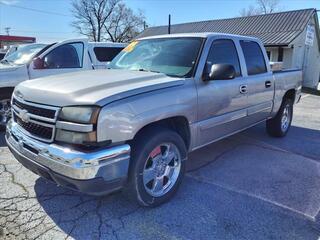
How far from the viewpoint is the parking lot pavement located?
9.50 feet

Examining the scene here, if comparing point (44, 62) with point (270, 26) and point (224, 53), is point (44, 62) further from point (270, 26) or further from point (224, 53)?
point (270, 26)

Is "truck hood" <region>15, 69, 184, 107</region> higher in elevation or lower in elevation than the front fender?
higher

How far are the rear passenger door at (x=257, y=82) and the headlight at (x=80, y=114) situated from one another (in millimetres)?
2762

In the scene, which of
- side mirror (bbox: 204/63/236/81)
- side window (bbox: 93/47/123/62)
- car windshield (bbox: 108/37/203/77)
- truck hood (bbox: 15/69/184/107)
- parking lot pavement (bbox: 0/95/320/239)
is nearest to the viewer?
truck hood (bbox: 15/69/184/107)

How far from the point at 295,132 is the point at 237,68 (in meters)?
3.31

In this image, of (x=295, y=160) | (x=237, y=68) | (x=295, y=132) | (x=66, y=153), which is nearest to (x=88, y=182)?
(x=66, y=153)

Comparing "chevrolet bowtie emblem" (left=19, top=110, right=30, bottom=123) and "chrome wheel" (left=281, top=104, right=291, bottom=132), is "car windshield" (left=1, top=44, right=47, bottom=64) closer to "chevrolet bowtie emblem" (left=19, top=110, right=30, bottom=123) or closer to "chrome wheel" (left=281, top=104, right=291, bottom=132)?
"chevrolet bowtie emblem" (left=19, top=110, right=30, bottom=123)

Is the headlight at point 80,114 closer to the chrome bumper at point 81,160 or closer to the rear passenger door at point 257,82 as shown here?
the chrome bumper at point 81,160

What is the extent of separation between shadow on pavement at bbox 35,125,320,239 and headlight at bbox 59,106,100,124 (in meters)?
1.10

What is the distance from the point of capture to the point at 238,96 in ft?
14.1

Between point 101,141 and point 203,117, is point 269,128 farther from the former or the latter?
point 101,141

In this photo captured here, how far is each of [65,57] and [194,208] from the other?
16.7ft

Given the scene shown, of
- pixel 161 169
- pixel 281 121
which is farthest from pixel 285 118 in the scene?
pixel 161 169

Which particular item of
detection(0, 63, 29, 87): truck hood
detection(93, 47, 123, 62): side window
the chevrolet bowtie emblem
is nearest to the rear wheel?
detection(0, 63, 29, 87): truck hood
